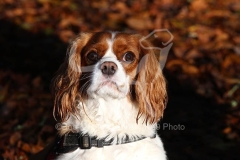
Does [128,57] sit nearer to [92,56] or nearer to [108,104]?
[92,56]

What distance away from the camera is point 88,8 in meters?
10.6

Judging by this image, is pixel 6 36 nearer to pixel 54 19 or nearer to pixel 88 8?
pixel 54 19

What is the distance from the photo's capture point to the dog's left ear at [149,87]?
507 cm

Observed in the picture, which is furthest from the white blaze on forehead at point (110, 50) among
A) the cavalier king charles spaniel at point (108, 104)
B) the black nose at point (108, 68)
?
the black nose at point (108, 68)

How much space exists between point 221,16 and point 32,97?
3507 millimetres

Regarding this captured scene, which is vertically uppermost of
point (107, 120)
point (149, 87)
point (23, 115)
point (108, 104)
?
point (149, 87)

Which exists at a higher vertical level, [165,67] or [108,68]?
[108,68]

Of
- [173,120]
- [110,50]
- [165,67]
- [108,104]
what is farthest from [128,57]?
[165,67]

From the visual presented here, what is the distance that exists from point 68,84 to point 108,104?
0.37m

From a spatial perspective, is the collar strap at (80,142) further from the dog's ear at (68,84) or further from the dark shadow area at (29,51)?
the dark shadow area at (29,51)

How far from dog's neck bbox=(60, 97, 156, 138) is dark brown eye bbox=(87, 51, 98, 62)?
1.05ft

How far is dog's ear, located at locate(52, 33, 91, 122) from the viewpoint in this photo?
506 cm

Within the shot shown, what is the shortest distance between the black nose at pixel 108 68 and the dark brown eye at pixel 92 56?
22 cm

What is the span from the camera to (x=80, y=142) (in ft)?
16.3
